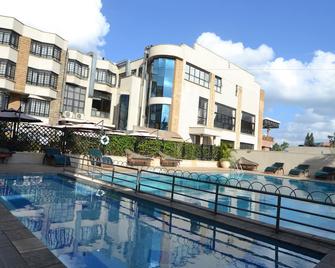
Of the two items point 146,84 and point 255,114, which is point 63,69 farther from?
point 255,114

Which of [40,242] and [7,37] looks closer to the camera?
[40,242]

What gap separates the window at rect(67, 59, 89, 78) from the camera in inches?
1462

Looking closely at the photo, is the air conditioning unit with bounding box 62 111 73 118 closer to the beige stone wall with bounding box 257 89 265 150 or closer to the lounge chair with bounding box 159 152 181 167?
the lounge chair with bounding box 159 152 181 167

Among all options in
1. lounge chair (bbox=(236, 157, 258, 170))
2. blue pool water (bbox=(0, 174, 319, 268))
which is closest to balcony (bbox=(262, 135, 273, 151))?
lounge chair (bbox=(236, 157, 258, 170))

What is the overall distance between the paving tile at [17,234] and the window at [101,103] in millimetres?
35573

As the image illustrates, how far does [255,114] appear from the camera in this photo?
48125 millimetres

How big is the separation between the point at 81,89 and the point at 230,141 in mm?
19565

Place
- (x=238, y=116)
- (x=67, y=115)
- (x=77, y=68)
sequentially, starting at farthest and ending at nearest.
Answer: (x=238, y=116) < (x=77, y=68) < (x=67, y=115)

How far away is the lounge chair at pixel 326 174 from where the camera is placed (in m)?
27.9

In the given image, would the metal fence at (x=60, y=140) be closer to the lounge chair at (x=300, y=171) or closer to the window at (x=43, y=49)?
the lounge chair at (x=300, y=171)

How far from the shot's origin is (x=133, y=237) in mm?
Answer: 6781

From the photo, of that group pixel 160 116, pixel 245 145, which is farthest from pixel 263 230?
pixel 245 145

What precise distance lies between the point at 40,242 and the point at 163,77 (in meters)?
30.8

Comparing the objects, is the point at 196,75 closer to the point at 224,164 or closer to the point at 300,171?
the point at 224,164
